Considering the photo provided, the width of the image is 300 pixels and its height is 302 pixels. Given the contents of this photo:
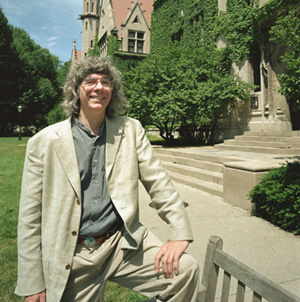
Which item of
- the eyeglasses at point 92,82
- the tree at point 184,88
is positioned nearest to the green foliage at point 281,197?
the eyeglasses at point 92,82

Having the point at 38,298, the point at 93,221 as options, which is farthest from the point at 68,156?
the point at 38,298

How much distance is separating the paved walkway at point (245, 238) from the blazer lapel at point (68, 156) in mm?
2441

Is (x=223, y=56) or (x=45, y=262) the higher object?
(x=223, y=56)

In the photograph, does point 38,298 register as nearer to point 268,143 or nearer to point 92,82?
point 92,82

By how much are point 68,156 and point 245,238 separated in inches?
136

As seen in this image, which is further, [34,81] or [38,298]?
[34,81]

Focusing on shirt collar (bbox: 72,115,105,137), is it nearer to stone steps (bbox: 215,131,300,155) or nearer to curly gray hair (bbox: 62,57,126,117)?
curly gray hair (bbox: 62,57,126,117)

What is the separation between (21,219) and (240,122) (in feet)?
51.5

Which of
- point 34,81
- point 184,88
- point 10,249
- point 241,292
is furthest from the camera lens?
point 34,81

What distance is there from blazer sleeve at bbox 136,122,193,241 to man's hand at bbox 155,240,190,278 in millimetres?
42

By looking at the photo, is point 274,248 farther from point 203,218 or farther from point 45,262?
point 45,262

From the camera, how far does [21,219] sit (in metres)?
1.63

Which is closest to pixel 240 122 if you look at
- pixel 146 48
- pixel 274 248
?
pixel 274 248

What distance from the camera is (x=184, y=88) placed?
1523 cm
